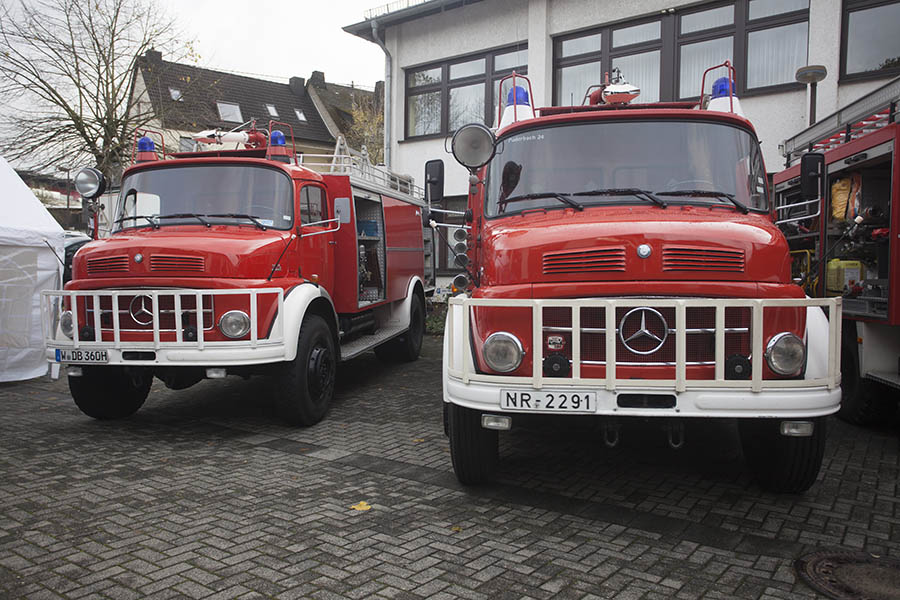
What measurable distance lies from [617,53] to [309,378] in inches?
402

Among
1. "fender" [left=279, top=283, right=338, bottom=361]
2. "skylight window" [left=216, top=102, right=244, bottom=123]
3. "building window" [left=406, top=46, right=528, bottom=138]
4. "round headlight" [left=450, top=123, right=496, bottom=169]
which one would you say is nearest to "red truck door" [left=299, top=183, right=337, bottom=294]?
"fender" [left=279, top=283, right=338, bottom=361]

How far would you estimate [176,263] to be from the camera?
5699 millimetres

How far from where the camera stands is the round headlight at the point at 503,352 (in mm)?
3779

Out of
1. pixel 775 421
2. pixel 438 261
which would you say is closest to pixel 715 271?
pixel 775 421

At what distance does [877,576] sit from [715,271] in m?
1.69

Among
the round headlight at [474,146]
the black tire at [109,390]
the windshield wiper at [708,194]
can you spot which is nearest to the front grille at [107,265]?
the black tire at [109,390]

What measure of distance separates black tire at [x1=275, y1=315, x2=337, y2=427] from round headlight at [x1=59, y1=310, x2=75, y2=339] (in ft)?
6.27

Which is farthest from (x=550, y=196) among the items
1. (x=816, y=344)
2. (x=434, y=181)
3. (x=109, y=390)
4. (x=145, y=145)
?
(x=145, y=145)

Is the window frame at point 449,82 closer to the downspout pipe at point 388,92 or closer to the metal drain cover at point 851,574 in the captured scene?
the downspout pipe at point 388,92

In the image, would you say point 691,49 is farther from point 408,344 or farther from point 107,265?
point 107,265

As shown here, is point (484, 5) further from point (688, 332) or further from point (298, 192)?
point (688, 332)

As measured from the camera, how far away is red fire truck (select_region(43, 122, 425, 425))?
5.65 metres

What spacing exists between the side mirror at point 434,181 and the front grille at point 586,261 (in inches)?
82.8

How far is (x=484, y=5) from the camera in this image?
14672 millimetres
